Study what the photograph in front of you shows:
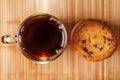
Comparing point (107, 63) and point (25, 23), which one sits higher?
point (25, 23)

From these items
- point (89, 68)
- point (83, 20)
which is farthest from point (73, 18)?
point (89, 68)

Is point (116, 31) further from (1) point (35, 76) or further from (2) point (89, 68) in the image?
(1) point (35, 76)
